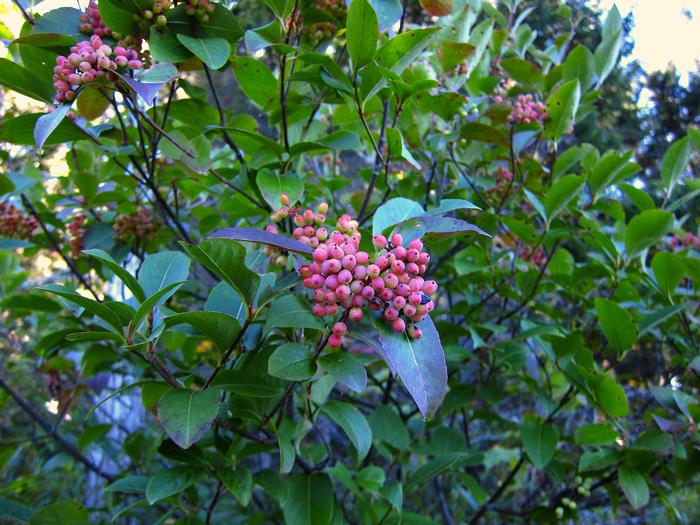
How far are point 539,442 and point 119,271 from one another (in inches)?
48.1

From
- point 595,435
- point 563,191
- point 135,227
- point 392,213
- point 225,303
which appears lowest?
point 595,435

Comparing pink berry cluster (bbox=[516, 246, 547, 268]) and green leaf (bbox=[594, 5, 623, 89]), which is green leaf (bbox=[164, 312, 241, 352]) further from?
green leaf (bbox=[594, 5, 623, 89])

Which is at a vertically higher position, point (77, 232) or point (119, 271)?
point (119, 271)

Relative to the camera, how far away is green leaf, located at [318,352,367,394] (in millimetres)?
852

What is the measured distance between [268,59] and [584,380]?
3.32m

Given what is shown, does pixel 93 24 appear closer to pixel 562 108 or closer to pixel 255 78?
pixel 255 78

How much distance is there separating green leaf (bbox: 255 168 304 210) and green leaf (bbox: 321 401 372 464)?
1.49 feet

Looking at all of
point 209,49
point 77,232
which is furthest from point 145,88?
point 77,232

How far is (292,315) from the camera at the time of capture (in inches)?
34.1

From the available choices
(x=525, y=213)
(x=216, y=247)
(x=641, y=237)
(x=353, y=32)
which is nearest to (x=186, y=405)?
(x=216, y=247)

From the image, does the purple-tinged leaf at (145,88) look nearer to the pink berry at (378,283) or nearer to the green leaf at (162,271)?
the green leaf at (162,271)

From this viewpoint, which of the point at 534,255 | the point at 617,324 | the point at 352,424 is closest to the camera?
the point at 352,424

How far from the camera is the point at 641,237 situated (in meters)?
1.44

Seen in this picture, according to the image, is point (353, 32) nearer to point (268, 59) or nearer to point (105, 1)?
point (105, 1)
